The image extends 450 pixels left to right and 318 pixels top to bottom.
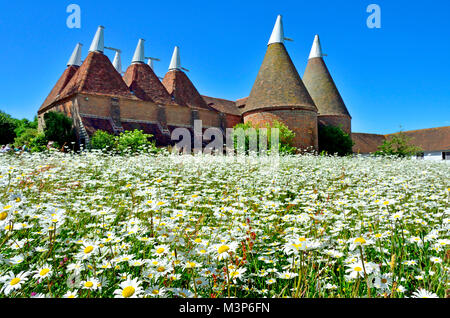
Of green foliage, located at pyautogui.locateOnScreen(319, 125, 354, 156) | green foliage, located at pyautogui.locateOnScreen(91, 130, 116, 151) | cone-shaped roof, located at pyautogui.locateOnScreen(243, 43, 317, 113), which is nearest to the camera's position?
green foliage, located at pyautogui.locateOnScreen(91, 130, 116, 151)

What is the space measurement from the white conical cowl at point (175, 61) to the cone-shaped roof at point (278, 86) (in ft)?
32.7

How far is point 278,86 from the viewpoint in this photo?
855 inches

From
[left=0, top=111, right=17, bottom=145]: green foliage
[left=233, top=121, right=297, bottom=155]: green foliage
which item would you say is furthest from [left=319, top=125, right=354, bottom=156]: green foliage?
[left=0, top=111, right=17, bottom=145]: green foliage

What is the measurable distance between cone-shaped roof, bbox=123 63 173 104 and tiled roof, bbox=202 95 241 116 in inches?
225

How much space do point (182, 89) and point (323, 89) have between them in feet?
46.8

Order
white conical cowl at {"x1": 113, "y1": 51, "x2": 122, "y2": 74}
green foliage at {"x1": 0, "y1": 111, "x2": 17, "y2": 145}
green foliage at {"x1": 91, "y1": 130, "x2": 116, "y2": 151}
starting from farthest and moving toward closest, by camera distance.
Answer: white conical cowl at {"x1": 113, "y1": 51, "x2": 122, "y2": 74} → green foliage at {"x1": 0, "y1": 111, "x2": 17, "y2": 145} → green foliage at {"x1": 91, "y1": 130, "x2": 116, "y2": 151}

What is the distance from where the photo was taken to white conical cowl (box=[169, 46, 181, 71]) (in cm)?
2875

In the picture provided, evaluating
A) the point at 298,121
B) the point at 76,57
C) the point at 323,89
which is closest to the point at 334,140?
the point at 323,89

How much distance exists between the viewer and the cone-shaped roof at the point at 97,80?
21062 mm

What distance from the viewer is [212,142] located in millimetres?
25141

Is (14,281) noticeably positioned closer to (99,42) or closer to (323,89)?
(99,42)

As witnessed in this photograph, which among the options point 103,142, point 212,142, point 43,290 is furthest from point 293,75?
point 43,290

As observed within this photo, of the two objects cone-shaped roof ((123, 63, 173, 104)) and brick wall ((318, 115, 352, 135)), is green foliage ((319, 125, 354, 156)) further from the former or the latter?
cone-shaped roof ((123, 63, 173, 104))
